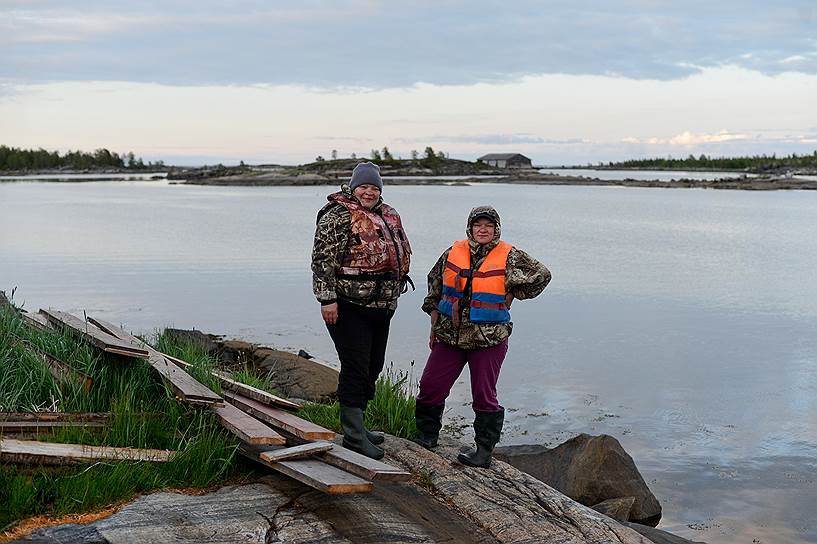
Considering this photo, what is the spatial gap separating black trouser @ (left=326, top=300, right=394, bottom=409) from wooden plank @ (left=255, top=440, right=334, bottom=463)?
2.01 feet

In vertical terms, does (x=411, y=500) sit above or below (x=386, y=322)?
below

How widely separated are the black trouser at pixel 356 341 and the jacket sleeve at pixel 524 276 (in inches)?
34.0

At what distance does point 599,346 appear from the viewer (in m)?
13.8

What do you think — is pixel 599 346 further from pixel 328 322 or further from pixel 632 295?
pixel 328 322

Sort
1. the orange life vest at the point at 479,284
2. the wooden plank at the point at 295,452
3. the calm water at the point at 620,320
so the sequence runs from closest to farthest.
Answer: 1. the wooden plank at the point at 295,452
2. the orange life vest at the point at 479,284
3. the calm water at the point at 620,320

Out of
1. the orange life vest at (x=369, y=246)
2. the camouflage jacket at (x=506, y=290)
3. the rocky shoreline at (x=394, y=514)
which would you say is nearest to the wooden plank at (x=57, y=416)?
the rocky shoreline at (x=394, y=514)

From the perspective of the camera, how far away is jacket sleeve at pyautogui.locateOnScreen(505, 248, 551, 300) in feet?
20.6

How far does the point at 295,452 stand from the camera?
5484mm

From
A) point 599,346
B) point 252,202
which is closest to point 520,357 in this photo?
point 599,346

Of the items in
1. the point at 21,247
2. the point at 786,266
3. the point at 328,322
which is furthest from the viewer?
the point at 21,247

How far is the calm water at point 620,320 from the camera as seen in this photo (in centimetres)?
898

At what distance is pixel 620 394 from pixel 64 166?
421 ft

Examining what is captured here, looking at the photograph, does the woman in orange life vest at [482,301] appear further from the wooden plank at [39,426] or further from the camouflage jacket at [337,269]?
the wooden plank at [39,426]

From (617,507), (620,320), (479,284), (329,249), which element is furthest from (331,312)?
(620,320)
